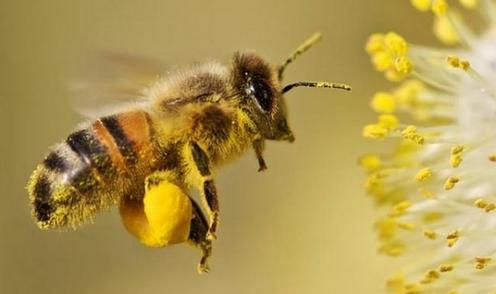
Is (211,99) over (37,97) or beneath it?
beneath

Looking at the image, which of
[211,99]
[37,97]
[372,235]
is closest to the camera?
[211,99]

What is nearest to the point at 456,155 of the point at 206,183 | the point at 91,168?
the point at 206,183

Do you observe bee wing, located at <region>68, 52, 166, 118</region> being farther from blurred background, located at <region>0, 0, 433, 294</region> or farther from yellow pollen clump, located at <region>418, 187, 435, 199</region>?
blurred background, located at <region>0, 0, 433, 294</region>

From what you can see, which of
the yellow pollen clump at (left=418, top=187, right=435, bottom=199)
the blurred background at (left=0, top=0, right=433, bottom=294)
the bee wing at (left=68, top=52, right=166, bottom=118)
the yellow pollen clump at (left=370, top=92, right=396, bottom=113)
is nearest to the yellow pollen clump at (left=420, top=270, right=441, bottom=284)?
the yellow pollen clump at (left=418, top=187, right=435, bottom=199)

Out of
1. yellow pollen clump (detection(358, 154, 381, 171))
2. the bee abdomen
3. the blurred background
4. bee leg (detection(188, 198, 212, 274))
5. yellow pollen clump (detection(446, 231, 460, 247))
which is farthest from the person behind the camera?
the blurred background

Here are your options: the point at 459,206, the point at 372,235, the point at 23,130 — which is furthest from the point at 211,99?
the point at 23,130

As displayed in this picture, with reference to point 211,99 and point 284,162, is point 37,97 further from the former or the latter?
point 211,99

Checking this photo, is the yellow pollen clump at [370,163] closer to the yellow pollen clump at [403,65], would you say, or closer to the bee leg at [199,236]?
the yellow pollen clump at [403,65]
